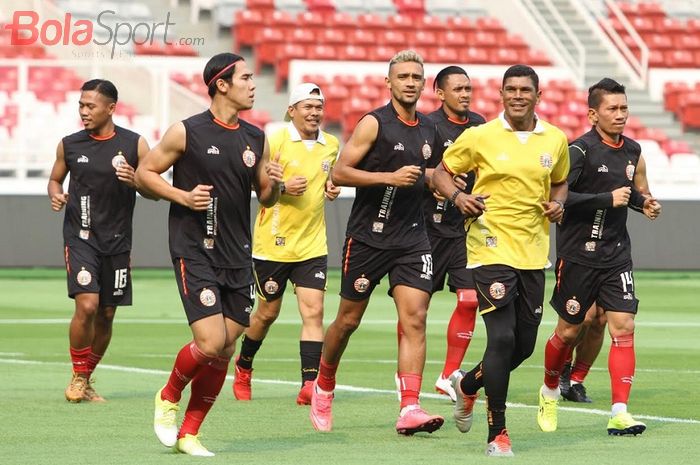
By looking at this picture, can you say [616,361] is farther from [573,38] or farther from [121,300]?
[573,38]

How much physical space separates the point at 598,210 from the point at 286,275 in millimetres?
2732

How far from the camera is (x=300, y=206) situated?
12.6m

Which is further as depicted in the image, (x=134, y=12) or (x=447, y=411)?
(x=134, y=12)

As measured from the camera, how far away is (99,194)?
1210cm

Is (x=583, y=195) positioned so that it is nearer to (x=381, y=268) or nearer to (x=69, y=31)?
(x=381, y=268)

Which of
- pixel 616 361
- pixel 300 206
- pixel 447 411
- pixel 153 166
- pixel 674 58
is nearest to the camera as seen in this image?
pixel 153 166

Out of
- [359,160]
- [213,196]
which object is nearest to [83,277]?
[359,160]

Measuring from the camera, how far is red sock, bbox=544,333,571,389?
10914 millimetres

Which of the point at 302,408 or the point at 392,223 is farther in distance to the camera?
the point at 302,408

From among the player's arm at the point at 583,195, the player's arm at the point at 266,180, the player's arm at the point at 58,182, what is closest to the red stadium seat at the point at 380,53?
the player's arm at the point at 58,182

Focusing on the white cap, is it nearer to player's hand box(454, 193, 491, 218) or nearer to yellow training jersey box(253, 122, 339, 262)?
yellow training jersey box(253, 122, 339, 262)

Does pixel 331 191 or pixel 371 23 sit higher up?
pixel 371 23

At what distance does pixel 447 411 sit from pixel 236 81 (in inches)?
135

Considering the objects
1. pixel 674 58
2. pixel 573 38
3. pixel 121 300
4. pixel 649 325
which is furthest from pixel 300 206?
pixel 674 58
